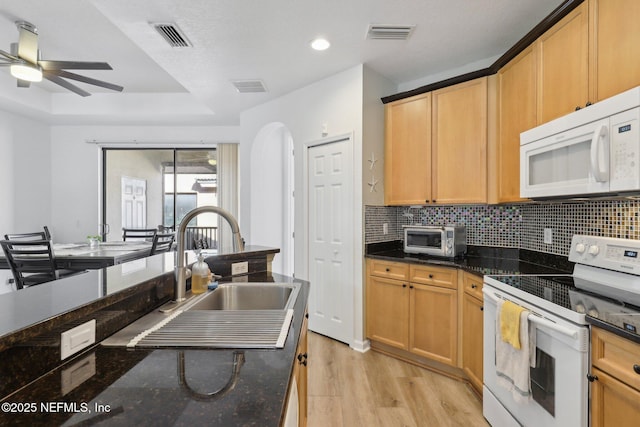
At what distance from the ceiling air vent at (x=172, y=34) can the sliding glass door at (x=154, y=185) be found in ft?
10.1

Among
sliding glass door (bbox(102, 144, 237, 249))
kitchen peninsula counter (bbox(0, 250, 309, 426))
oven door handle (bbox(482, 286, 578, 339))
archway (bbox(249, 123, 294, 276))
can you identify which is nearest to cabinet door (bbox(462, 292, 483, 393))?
oven door handle (bbox(482, 286, 578, 339))

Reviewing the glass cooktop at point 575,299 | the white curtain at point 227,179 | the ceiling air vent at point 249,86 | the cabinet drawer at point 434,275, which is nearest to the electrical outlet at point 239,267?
the cabinet drawer at point 434,275

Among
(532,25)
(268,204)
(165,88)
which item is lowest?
(268,204)

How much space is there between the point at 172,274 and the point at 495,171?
2.40 metres

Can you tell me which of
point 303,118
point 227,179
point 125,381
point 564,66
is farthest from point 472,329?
point 227,179

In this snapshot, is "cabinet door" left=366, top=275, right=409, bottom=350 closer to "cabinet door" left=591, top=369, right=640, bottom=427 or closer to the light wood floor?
the light wood floor

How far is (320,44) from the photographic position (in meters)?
2.66

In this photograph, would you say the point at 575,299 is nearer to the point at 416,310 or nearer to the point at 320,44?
the point at 416,310

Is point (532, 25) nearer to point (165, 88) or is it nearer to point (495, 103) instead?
point (495, 103)

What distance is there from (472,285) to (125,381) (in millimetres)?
2163

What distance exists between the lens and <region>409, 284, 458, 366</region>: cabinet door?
2.47 metres

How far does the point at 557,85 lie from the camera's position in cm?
193

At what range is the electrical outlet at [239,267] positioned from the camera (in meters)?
1.98

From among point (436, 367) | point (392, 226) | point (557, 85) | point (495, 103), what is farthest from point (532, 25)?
point (436, 367)
